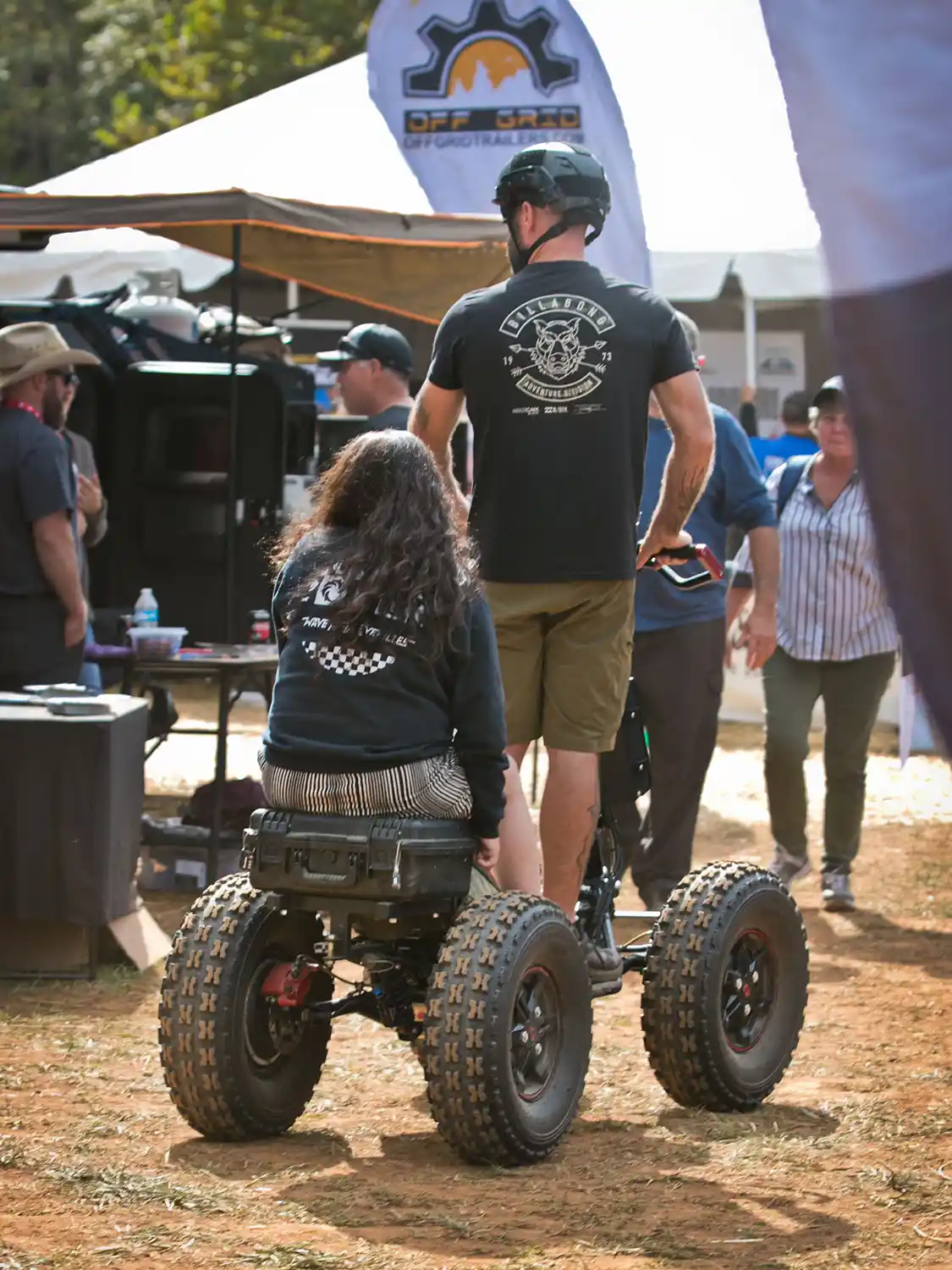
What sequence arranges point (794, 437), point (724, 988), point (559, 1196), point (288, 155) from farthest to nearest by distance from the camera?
point (794, 437), point (288, 155), point (724, 988), point (559, 1196)

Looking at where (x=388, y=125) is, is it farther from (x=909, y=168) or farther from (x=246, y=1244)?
(x=909, y=168)

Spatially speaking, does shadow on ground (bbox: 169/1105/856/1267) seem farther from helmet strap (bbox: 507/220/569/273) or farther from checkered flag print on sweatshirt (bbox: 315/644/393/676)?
helmet strap (bbox: 507/220/569/273)

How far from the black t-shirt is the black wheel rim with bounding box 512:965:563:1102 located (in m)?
0.99

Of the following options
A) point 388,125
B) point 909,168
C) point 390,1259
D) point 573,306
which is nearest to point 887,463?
point 909,168

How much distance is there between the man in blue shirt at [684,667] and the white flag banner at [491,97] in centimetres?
201

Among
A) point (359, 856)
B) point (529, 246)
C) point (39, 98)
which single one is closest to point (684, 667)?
point (529, 246)

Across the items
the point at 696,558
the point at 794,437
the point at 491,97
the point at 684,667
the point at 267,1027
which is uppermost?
the point at 491,97

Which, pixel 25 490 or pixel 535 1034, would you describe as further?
pixel 25 490

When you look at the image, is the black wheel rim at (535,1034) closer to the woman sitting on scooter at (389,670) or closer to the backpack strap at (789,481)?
the woman sitting on scooter at (389,670)

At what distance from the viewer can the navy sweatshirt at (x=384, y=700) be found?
14.0 feet

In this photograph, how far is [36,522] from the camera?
7.02 meters

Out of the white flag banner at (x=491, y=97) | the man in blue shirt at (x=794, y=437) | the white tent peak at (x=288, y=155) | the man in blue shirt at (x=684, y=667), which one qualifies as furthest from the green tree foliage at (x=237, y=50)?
the man in blue shirt at (x=684, y=667)

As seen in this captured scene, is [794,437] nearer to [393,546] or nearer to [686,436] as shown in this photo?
[686,436]

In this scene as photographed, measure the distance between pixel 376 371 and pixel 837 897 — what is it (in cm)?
282
